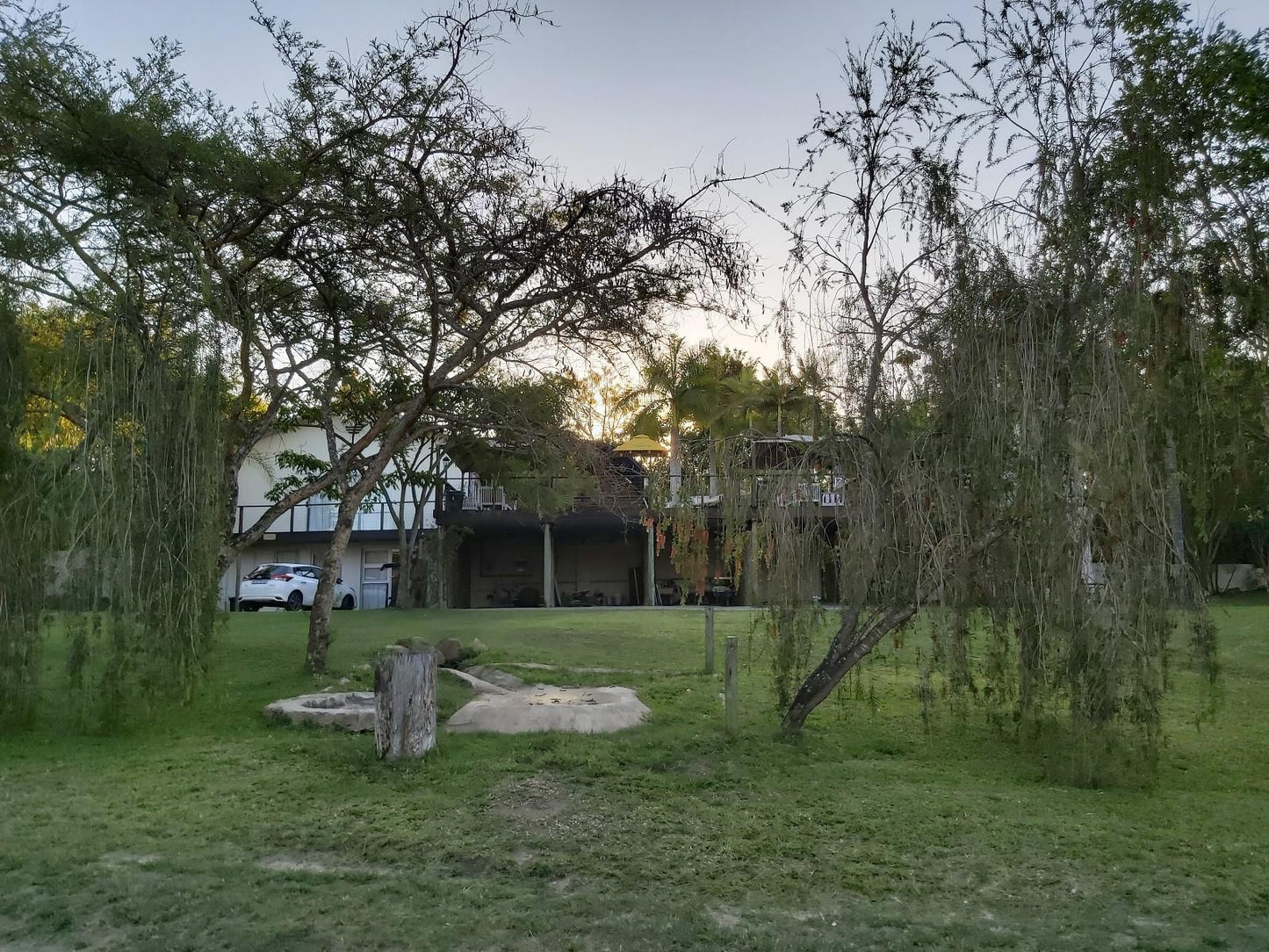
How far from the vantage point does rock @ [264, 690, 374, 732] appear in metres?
9.04

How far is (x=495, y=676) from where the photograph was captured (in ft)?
39.9

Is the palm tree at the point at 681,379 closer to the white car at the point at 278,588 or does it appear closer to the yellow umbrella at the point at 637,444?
the yellow umbrella at the point at 637,444

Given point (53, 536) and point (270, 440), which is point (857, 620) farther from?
point (270, 440)

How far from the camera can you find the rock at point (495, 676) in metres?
11.7

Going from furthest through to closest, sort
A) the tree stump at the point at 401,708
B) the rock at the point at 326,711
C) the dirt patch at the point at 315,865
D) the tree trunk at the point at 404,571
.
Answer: the tree trunk at the point at 404,571
the rock at the point at 326,711
the tree stump at the point at 401,708
the dirt patch at the point at 315,865

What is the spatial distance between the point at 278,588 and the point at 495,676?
57.4 feet

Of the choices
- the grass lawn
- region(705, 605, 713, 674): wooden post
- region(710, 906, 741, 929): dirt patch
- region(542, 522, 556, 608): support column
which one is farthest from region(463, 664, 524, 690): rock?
region(542, 522, 556, 608): support column

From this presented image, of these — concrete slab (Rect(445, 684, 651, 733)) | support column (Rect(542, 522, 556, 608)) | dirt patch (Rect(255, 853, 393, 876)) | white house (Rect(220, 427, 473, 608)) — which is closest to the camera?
dirt patch (Rect(255, 853, 393, 876))

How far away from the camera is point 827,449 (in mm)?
8070

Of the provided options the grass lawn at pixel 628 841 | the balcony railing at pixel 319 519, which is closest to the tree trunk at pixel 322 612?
the grass lawn at pixel 628 841

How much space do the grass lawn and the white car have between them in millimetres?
18764

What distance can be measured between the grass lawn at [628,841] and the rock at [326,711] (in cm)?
20

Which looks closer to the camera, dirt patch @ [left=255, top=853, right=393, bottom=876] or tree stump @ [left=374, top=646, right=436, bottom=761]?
dirt patch @ [left=255, top=853, right=393, bottom=876]

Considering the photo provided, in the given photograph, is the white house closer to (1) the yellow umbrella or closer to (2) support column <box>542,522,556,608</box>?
(2) support column <box>542,522,556,608</box>
